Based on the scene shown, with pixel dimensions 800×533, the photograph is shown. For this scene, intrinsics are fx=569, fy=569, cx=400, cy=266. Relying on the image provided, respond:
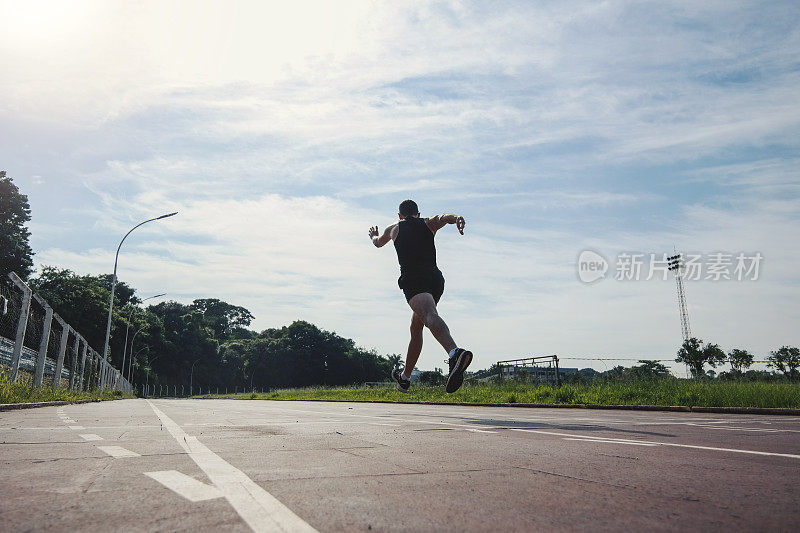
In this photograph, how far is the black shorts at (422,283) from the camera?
7.19m

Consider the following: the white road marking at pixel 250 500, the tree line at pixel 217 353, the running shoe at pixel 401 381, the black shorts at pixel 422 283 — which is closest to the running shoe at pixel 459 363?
the black shorts at pixel 422 283

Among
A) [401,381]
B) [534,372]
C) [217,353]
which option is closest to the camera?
[401,381]

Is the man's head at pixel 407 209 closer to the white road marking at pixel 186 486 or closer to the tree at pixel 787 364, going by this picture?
the white road marking at pixel 186 486

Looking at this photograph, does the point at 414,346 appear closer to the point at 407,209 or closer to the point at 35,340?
the point at 407,209

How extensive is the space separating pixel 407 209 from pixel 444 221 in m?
0.74

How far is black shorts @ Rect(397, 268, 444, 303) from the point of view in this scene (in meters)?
7.19

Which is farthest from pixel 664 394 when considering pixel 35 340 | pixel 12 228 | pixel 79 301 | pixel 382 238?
pixel 79 301

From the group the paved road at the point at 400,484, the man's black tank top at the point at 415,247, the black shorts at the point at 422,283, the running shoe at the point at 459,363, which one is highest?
the man's black tank top at the point at 415,247

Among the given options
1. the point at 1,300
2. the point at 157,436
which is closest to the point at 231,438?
the point at 157,436

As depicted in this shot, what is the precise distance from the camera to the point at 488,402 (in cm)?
1653

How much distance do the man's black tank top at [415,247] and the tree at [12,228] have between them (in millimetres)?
42959

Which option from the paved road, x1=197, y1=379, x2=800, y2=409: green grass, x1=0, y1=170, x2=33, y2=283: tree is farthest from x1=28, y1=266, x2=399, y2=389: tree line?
the paved road

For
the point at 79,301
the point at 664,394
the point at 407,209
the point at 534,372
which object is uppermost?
the point at 79,301

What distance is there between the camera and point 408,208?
7719 millimetres
